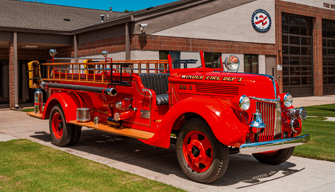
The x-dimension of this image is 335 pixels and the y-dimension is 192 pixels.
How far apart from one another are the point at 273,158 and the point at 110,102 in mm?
3204

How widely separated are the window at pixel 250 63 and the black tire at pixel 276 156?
1357 centimetres

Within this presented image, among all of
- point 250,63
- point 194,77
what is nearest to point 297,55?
point 250,63

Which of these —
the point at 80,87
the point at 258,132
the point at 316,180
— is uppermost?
the point at 80,87

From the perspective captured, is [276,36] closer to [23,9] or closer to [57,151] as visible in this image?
[23,9]

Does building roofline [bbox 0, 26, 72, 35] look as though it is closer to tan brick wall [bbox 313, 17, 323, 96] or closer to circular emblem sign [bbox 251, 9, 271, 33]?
circular emblem sign [bbox 251, 9, 271, 33]

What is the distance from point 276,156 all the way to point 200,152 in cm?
157

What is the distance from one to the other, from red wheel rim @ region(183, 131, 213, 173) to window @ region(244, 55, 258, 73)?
14.7 m

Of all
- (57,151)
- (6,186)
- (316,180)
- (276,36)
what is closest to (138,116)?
(57,151)

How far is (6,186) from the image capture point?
4.68 m

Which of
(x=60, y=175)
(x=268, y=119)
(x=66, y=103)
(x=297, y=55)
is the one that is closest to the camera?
(x=268, y=119)

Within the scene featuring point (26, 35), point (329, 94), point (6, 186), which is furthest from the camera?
point (329, 94)

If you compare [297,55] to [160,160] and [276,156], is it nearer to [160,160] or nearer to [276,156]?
[276,156]

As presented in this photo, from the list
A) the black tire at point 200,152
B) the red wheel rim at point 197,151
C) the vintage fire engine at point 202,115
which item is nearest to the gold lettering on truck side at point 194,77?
the vintage fire engine at point 202,115

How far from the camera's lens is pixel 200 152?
4887 mm
